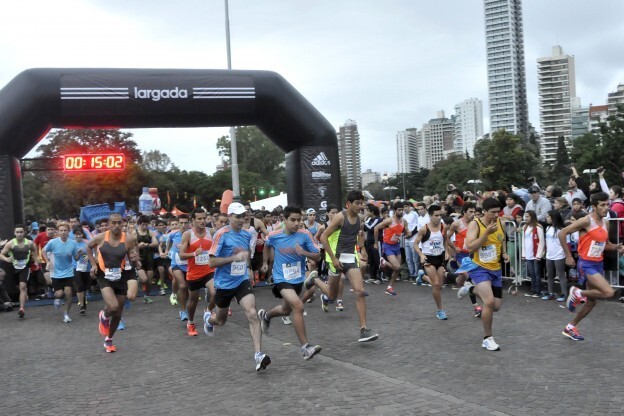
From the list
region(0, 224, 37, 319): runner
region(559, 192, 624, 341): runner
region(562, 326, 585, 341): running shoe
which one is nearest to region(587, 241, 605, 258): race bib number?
region(559, 192, 624, 341): runner

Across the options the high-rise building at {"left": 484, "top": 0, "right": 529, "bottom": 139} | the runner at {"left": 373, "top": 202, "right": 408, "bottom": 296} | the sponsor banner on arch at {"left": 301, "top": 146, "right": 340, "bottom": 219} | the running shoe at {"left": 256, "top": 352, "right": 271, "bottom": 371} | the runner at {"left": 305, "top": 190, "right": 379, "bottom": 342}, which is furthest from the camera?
the high-rise building at {"left": 484, "top": 0, "right": 529, "bottom": 139}

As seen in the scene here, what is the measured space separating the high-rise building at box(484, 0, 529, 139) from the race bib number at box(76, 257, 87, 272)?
528ft

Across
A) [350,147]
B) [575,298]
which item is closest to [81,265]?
[575,298]

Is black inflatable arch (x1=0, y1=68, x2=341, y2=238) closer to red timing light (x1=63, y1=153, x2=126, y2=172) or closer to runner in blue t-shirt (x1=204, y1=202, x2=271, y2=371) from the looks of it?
red timing light (x1=63, y1=153, x2=126, y2=172)

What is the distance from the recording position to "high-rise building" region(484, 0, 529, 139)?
164 metres

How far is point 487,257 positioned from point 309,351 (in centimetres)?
259

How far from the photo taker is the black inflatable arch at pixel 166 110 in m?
14.4

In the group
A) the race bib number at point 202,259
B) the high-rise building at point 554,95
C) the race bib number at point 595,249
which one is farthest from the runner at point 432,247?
the high-rise building at point 554,95

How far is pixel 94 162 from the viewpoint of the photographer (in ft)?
70.4

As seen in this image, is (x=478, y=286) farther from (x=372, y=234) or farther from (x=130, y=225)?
(x=130, y=225)

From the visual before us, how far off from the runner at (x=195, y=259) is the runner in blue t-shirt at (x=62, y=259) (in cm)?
369

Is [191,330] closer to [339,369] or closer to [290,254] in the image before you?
[290,254]

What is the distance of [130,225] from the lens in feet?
51.0

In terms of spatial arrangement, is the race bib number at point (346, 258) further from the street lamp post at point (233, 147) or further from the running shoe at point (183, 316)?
the street lamp post at point (233, 147)
